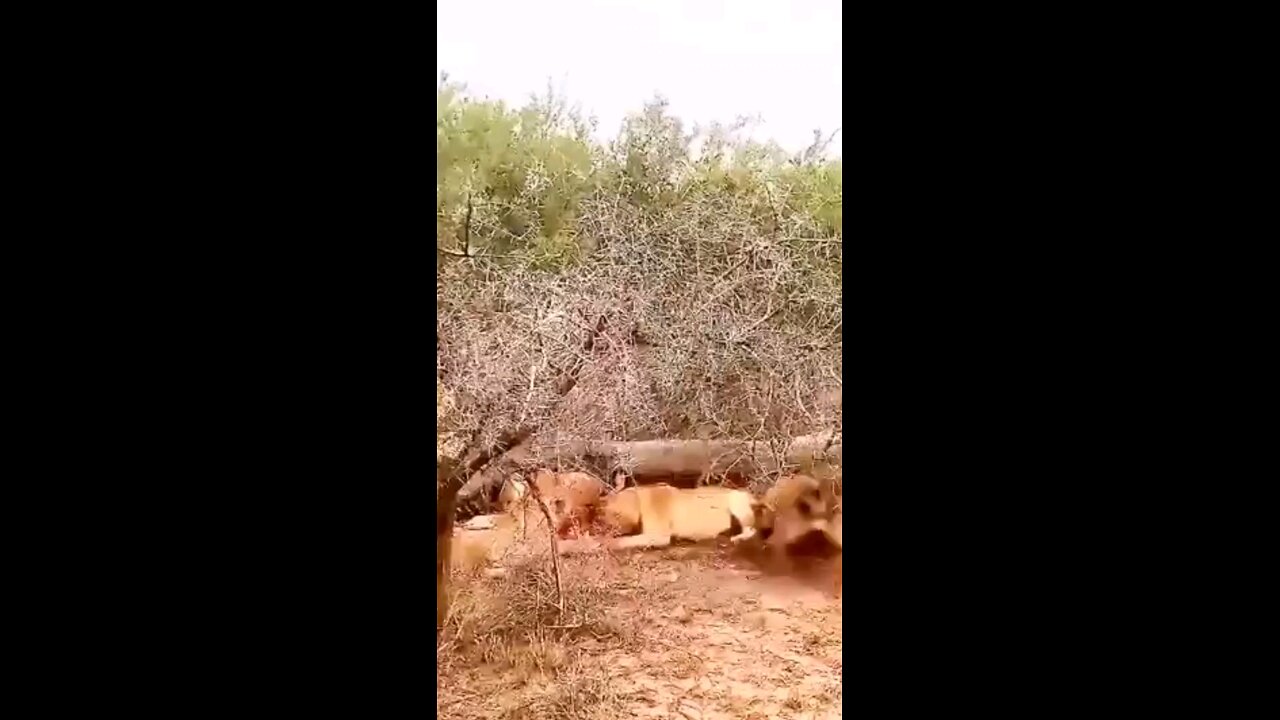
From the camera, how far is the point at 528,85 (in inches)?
89.3

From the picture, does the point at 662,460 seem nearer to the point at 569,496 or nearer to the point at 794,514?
the point at 569,496

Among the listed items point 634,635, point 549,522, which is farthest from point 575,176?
point 634,635

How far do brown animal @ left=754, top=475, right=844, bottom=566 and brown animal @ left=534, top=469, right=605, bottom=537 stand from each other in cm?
37

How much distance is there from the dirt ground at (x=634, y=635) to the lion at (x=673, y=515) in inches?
1.2

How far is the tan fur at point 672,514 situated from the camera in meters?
2.33

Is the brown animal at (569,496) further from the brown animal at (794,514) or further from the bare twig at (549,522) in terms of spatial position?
the brown animal at (794,514)

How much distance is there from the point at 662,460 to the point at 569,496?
0.72 feet

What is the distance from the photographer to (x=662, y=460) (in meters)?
2.34
